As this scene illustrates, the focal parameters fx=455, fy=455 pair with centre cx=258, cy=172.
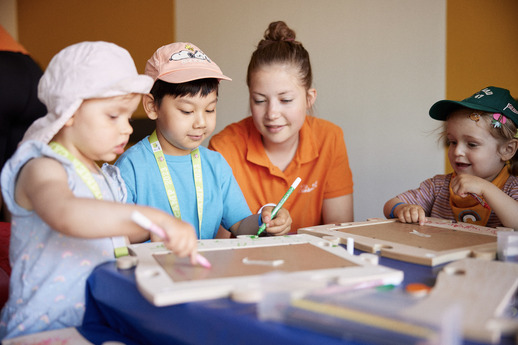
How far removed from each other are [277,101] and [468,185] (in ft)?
2.23

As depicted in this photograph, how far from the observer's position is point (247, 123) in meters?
1.84

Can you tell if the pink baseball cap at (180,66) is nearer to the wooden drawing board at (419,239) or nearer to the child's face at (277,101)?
the child's face at (277,101)

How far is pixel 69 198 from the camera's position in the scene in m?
0.68


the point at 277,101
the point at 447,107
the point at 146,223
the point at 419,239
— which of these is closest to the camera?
the point at 146,223

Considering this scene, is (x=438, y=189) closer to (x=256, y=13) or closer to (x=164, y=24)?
(x=256, y=13)

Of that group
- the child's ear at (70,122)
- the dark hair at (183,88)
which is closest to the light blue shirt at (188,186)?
the dark hair at (183,88)

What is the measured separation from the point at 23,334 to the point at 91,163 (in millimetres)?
343

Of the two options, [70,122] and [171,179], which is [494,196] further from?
[70,122]

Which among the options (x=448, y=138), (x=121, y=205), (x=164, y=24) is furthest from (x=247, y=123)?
(x=164, y=24)

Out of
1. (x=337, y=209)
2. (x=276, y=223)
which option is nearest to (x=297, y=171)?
(x=337, y=209)

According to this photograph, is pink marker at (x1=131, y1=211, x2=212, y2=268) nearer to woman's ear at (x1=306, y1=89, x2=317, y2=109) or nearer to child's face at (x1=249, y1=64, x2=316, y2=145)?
child's face at (x1=249, y1=64, x2=316, y2=145)

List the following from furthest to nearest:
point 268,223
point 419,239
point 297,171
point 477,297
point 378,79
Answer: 1. point 378,79
2. point 297,171
3. point 268,223
4. point 419,239
5. point 477,297

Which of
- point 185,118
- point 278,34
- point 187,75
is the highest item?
point 278,34

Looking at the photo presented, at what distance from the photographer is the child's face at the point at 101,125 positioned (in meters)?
0.85
